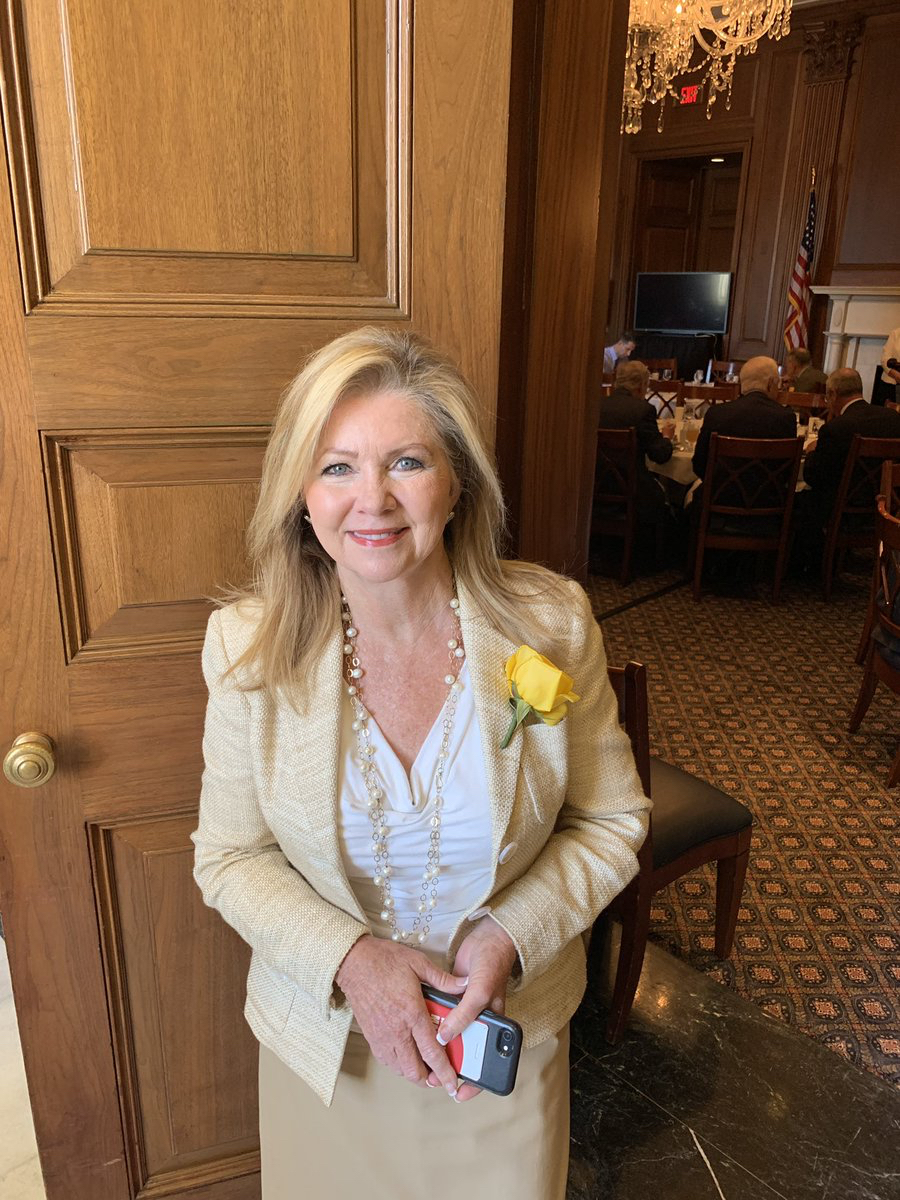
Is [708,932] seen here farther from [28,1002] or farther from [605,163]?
[605,163]

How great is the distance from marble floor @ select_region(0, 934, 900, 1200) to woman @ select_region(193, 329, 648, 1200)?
72 centimetres

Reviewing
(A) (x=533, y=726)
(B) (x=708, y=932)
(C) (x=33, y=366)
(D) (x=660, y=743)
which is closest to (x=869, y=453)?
(D) (x=660, y=743)

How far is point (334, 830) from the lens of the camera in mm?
1160

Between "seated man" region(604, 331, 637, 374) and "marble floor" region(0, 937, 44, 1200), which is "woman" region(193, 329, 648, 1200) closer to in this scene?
"marble floor" region(0, 937, 44, 1200)

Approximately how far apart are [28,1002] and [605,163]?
1595mm

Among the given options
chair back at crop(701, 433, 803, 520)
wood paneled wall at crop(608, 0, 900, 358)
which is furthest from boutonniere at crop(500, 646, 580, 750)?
wood paneled wall at crop(608, 0, 900, 358)

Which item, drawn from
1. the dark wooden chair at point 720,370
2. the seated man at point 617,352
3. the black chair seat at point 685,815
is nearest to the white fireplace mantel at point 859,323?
the dark wooden chair at point 720,370

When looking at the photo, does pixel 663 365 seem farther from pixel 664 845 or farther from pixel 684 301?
pixel 664 845

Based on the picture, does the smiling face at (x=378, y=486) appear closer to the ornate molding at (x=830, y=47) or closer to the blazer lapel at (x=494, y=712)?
the blazer lapel at (x=494, y=712)

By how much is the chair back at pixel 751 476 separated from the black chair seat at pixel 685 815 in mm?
3019

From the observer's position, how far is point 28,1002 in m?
1.37

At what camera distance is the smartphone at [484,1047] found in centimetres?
107

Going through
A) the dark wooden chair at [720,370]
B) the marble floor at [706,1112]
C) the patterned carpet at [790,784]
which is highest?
the dark wooden chair at [720,370]

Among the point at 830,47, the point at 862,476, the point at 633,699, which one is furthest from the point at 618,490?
the point at 830,47
